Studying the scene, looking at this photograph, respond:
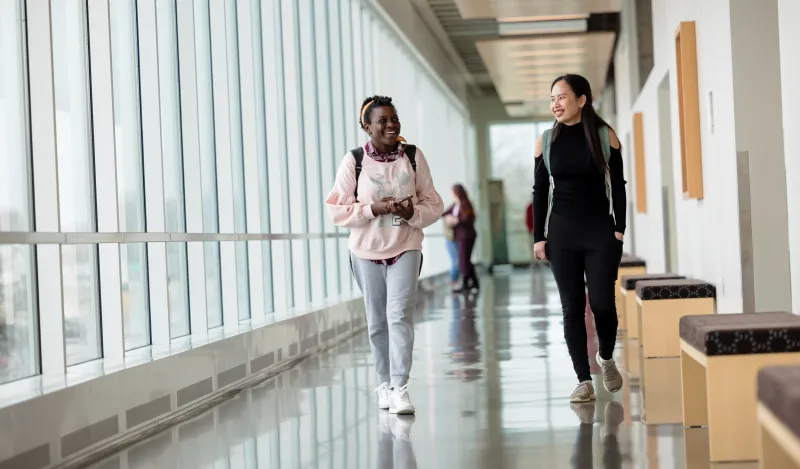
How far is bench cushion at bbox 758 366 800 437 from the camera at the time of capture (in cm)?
252

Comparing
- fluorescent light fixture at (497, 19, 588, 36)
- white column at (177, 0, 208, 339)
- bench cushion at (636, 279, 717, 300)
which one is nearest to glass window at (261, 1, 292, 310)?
white column at (177, 0, 208, 339)

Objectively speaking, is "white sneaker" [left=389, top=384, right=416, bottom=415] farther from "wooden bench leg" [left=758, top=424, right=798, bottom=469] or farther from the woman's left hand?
"wooden bench leg" [left=758, top=424, right=798, bottom=469]

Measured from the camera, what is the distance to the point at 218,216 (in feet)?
25.0

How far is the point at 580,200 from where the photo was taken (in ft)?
16.3

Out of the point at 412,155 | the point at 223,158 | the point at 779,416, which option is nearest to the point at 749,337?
the point at 779,416

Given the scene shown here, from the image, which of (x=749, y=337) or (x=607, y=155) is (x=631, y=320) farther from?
(x=749, y=337)

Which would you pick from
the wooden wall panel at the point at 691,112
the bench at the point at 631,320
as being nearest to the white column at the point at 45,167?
the bench at the point at 631,320

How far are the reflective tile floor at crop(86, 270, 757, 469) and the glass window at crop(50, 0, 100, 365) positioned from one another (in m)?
0.76

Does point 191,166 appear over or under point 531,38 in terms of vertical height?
under

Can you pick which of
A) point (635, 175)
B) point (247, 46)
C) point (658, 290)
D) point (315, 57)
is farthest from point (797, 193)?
point (635, 175)

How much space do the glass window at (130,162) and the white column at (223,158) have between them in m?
1.28

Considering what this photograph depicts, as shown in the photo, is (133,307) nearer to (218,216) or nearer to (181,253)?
(181,253)

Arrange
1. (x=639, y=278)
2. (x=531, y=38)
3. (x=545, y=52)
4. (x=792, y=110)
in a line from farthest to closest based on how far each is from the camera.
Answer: (x=545, y=52)
(x=531, y=38)
(x=639, y=278)
(x=792, y=110)

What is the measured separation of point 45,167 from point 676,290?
394cm
